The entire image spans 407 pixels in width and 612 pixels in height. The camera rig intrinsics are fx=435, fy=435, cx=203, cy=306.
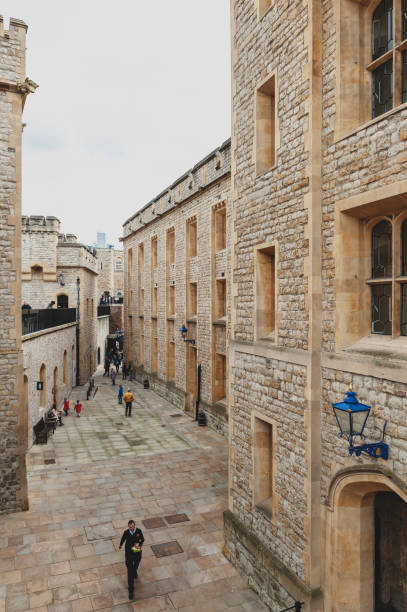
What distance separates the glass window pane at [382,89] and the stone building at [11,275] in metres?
8.67

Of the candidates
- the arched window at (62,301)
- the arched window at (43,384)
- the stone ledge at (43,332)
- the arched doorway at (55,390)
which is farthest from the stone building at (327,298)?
the arched window at (62,301)

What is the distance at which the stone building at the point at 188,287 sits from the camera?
1725cm

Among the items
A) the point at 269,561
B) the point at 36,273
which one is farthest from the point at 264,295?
the point at 36,273

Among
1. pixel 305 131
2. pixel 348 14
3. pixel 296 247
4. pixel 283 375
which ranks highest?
pixel 348 14

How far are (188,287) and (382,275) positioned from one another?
1528cm

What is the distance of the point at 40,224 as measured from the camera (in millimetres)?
27531

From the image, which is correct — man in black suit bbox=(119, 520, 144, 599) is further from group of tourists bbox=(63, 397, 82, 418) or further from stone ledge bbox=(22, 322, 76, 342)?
group of tourists bbox=(63, 397, 82, 418)

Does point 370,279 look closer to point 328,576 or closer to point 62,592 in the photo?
point 328,576

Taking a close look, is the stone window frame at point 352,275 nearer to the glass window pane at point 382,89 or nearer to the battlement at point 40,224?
the glass window pane at point 382,89

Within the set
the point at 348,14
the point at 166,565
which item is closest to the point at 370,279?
the point at 348,14

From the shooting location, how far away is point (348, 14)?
580 centimetres

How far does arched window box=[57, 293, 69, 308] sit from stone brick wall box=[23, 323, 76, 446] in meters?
2.44

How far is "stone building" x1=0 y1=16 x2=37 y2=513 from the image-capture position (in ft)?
34.8

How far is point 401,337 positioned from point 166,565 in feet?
21.3
